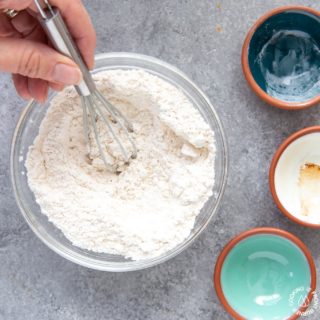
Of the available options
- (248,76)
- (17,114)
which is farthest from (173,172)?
(17,114)

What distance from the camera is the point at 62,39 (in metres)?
0.93

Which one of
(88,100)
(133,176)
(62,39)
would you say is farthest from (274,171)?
(62,39)

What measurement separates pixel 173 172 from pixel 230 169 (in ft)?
0.49

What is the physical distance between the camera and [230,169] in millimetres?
1209

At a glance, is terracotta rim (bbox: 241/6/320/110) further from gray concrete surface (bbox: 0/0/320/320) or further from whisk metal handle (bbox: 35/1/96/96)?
whisk metal handle (bbox: 35/1/96/96)

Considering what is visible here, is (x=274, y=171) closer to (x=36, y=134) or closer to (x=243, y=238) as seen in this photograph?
(x=243, y=238)

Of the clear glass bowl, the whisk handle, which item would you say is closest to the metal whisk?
the whisk handle

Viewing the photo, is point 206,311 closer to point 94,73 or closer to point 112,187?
point 112,187

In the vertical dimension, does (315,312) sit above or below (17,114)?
below

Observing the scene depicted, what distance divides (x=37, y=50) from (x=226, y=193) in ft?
1.70

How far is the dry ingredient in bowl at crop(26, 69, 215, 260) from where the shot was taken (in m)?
1.12

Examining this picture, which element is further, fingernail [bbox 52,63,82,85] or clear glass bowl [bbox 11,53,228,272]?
clear glass bowl [bbox 11,53,228,272]

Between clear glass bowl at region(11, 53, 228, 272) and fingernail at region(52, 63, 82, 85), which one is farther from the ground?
fingernail at region(52, 63, 82, 85)

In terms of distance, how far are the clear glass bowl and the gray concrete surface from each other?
4cm
